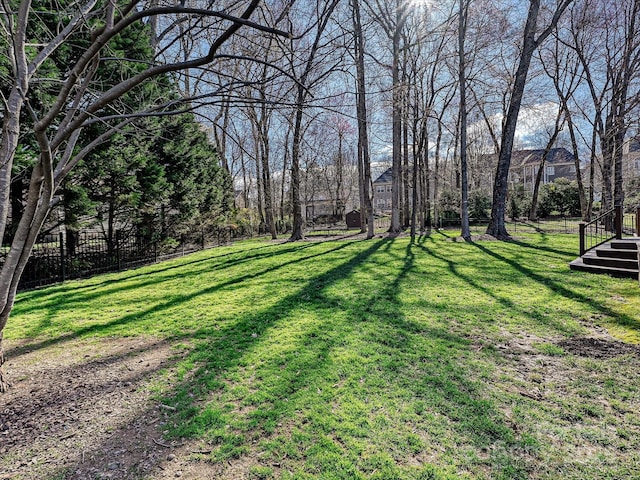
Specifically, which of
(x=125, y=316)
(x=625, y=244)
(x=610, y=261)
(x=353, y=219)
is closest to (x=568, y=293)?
(x=610, y=261)

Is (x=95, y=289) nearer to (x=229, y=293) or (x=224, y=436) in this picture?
(x=229, y=293)

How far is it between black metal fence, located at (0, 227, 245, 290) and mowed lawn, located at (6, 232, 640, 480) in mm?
1203

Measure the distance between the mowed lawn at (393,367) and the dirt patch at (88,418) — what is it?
163mm

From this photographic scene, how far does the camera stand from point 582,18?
14.1 metres

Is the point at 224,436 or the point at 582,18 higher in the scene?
the point at 582,18

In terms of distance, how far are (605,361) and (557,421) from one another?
1.53 m

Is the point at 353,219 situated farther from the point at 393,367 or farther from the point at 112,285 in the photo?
the point at 393,367

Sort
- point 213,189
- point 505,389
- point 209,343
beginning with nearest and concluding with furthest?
point 505,389, point 209,343, point 213,189

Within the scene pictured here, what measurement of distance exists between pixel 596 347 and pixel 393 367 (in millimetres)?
2515

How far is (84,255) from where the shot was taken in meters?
9.09

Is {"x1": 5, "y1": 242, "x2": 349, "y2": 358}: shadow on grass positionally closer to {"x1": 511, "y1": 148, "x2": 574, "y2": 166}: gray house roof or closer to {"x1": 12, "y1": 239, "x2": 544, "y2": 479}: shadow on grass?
{"x1": 12, "y1": 239, "x2": 544, "y2": 479}: shadow on grass

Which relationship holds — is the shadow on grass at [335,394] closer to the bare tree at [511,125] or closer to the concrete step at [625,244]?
the concrete step at [625,244]

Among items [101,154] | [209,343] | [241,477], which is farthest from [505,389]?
[101,154]

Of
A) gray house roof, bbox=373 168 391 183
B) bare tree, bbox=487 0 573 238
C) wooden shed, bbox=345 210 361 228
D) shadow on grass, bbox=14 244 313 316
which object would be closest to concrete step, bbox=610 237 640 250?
bare tree, bbox=487 0 573 238
